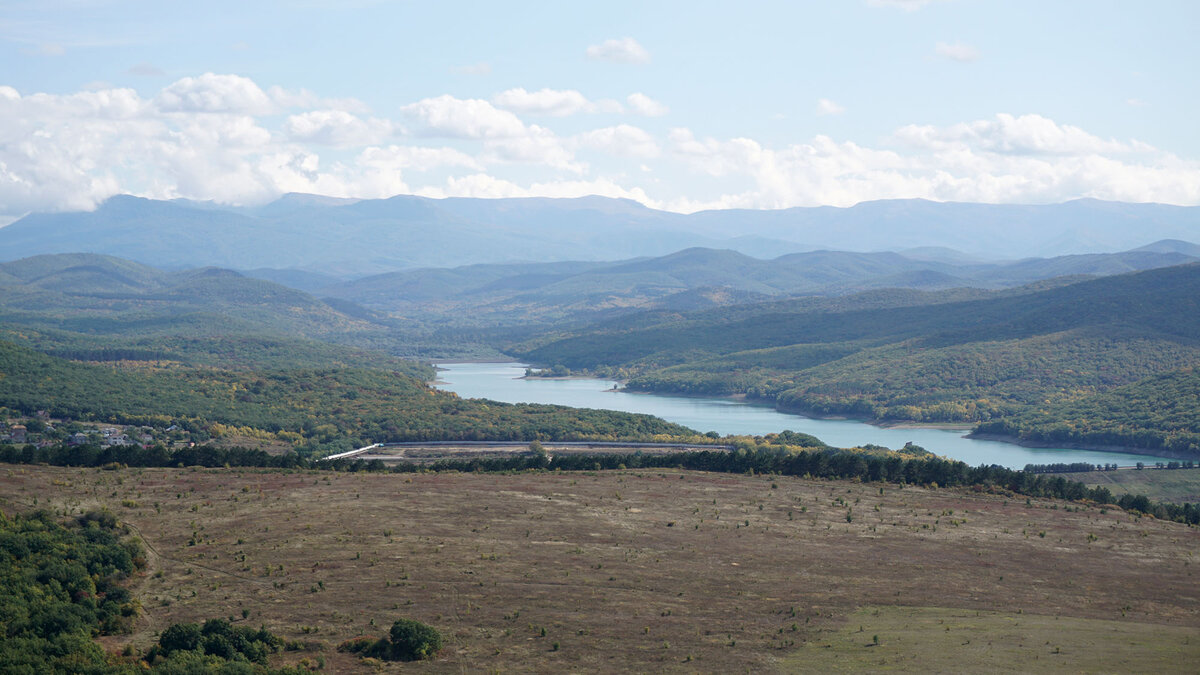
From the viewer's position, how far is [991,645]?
43625 millimetres

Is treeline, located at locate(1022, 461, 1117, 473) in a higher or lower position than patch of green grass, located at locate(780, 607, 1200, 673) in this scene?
lower

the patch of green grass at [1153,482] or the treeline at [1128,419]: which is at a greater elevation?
the treeline at [1128,419]

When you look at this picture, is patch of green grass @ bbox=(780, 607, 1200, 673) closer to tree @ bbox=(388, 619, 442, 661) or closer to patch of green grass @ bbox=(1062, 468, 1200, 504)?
tree @ bbox=(388, 619, 442, 661)

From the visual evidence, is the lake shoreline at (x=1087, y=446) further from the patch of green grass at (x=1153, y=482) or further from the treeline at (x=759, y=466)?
the treeline at (x=759, y=466)

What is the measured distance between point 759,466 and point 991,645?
4535 cm

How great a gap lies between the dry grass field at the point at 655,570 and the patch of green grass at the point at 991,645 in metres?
0.13

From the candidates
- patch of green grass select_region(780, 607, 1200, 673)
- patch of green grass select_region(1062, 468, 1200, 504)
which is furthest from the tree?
patch of green grass select_region(1062, 468, 1200, 504)

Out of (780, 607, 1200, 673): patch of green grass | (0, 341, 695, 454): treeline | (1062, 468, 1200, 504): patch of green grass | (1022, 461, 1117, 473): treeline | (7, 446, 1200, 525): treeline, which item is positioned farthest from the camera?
(0, 341, 695, 454): treeline

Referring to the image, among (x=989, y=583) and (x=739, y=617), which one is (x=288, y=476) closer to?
(x=739, y=617)

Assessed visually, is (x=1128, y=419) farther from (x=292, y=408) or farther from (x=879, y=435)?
(x=292, y=408)

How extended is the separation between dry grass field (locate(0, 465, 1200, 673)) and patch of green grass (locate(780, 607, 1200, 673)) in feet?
0.42

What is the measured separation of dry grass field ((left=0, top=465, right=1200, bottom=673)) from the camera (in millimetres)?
43688

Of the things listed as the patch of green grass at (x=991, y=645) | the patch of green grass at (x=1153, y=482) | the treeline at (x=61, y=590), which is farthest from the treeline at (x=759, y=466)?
the patch of green grass at (x=991, y=645)

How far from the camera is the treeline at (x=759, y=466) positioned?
258ft
